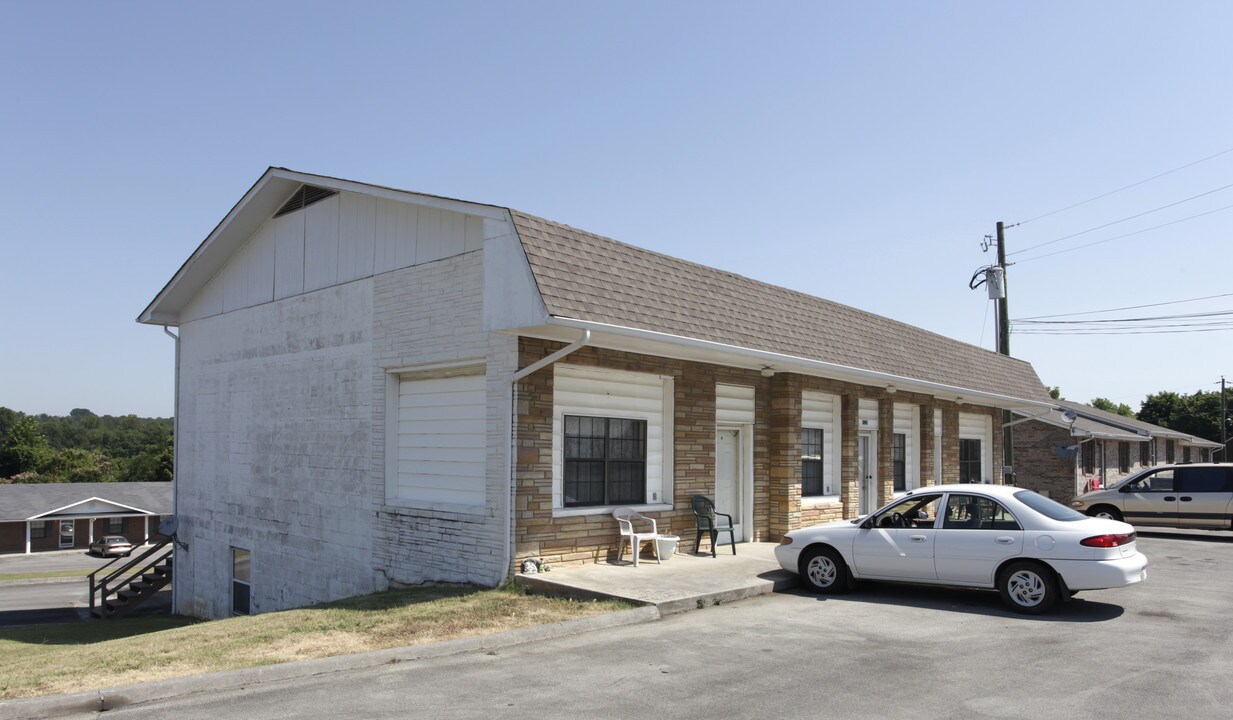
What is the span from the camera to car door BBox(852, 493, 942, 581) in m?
11.0

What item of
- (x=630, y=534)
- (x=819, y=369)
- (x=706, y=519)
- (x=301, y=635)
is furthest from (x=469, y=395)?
(x=819, y=369)

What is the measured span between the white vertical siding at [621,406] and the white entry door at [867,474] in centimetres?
718

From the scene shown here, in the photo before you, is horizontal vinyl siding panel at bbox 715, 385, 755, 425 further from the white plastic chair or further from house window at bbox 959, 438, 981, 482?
house window at bbox 959, 438, 981, 482

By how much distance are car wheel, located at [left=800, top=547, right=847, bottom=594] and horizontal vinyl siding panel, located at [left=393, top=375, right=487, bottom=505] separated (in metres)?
4.45

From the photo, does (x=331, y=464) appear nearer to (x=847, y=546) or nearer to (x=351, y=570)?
(x=351, y=570)

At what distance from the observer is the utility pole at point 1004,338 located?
83.4ft

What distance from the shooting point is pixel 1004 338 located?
27.5 metres

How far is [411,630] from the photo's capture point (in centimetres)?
928

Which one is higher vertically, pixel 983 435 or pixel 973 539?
pixel 983 435

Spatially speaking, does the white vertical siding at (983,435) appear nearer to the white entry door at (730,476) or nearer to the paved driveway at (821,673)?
the white entry door at (730,476)

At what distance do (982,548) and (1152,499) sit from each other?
13115 millimetres

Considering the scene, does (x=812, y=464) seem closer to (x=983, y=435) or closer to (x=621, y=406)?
(x=621, y=406)

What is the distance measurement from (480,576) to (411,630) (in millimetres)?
2706

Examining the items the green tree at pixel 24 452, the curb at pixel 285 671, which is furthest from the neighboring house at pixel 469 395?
the green tree at pixel 24 452
